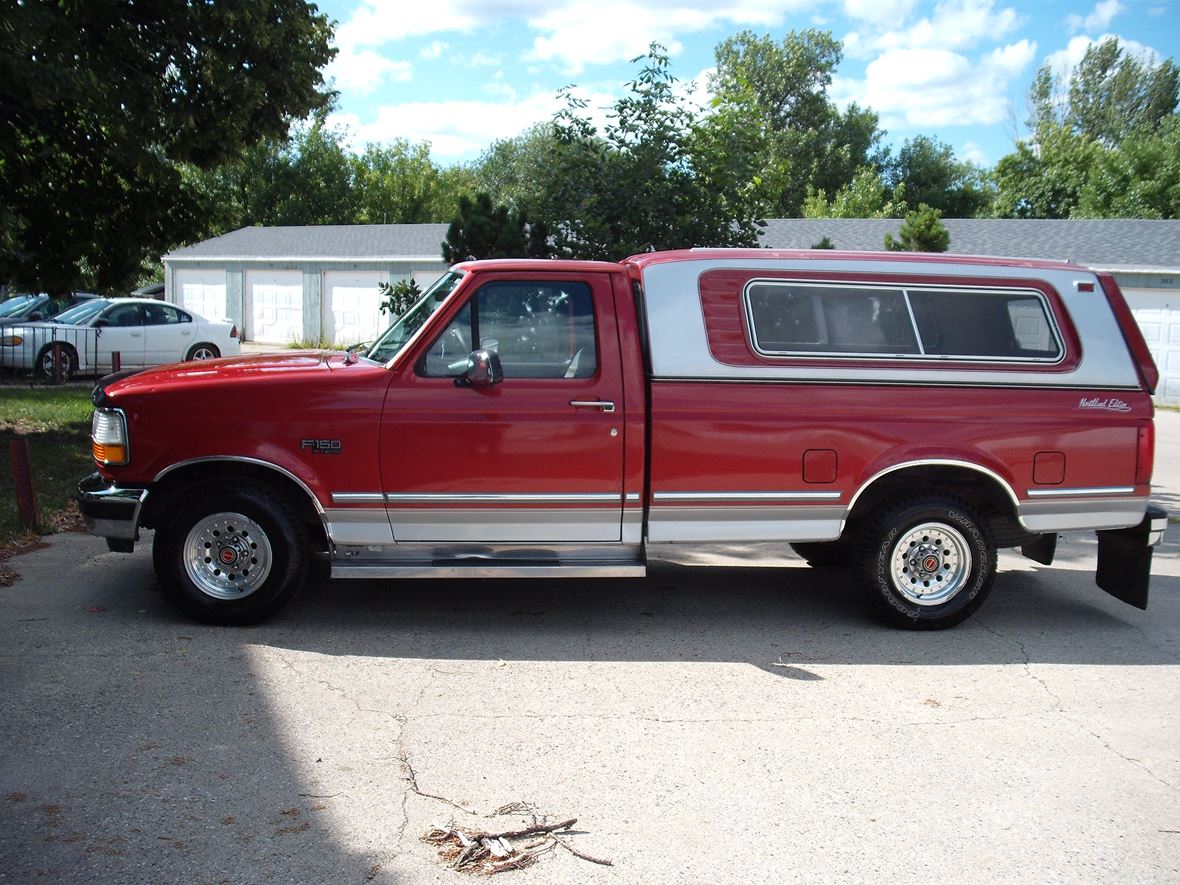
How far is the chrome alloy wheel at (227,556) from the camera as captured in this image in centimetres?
616

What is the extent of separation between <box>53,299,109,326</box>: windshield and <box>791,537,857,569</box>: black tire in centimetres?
1634

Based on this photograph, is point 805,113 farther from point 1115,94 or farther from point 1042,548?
point 1042,548

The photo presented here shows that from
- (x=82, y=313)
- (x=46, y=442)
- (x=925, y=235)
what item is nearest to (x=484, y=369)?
(x=46, y=442)

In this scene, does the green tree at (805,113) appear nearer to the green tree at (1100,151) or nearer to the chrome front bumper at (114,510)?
the green tree at (1100,151)

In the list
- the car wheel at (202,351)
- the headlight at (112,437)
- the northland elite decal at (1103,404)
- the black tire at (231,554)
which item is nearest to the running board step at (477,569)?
the black tire at (231,554)

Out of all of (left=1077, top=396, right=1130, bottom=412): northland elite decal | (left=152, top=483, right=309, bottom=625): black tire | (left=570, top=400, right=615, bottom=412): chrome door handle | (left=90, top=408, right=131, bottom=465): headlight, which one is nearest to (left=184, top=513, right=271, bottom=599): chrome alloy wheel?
(left=152, top=483, right=309, bottom=625): black tire

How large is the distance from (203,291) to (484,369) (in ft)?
109

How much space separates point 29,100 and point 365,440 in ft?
22.4

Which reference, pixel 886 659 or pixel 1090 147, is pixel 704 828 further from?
pixel 1090 147

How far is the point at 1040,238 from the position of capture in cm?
2984

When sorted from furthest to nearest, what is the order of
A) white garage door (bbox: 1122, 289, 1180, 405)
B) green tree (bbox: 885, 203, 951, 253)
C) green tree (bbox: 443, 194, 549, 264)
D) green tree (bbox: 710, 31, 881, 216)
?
green tree (bbox: 710, 31, 881, 216)
white garage door (bbox: 1122, 289, 1180, 405)
green tree (bbox: 885, 203, 951, 253)
green tree (bbox: 443, 194, 549, 264)

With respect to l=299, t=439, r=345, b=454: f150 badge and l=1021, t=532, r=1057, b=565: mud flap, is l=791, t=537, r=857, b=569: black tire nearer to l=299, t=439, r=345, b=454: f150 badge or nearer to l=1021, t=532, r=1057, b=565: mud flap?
l=1021, t=532, r=1057, b=565: mud flap

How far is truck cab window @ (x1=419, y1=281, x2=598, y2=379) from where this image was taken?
20.6 ft

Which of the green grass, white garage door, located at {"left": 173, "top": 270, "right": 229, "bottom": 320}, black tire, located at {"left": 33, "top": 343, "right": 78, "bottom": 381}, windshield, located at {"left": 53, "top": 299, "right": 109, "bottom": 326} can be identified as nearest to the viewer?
the green grass
